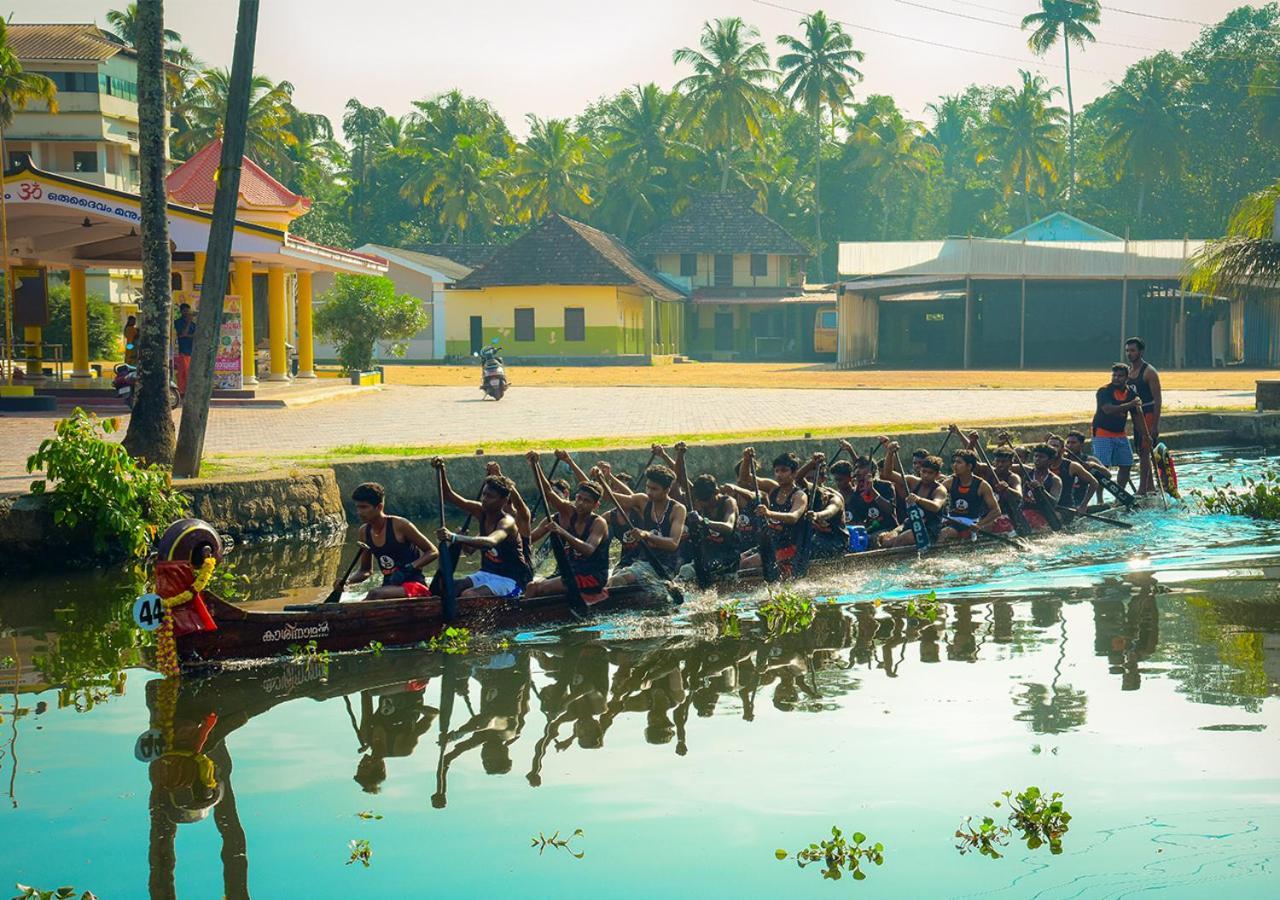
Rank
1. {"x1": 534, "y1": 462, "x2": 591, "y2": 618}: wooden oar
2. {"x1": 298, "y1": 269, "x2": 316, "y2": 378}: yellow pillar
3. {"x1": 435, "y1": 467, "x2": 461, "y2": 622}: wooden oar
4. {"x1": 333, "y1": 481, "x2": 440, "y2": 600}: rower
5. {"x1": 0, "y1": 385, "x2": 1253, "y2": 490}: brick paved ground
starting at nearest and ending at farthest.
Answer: {"x1": 435, "y1": 467, "x2": 461, "y2": 622}: wooden oar → {"x1": 333, "y1": 481, "x2": 440, "y2": 600}: rower → {"x1": 534, "y1": 462, "x2": 591, "y2": 618}: wooden oar → {"x1": 0, "y1": 385, "x2": 1253, "y2": 490}: brick paved ground → {"x1": 298, "y1": 269, "x2": 316, "y2": 378}: yellow pillar

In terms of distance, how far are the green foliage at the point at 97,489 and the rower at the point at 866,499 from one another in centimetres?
648

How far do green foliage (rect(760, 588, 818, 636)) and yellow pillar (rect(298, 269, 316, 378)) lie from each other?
21.9 metres

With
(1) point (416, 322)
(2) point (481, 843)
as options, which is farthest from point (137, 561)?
(1) point (416, 322)

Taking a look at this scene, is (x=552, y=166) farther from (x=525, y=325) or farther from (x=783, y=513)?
(x=783, y=513)

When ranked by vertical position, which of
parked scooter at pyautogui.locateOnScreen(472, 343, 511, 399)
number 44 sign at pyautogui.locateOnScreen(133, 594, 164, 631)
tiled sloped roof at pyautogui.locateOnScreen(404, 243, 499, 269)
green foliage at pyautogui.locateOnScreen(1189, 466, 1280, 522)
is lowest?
green foliage at pyautogui.locateOnScreen(1189, 466, 1280, 522)

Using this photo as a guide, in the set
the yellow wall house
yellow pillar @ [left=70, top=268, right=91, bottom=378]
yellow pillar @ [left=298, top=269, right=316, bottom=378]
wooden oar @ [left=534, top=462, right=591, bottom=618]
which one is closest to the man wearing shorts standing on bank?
wooden oar @ [left=534, top=462, right=591, bottom=618]

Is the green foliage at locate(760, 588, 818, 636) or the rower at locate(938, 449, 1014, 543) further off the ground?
the rower at locate(938, 449, 1014, 543)

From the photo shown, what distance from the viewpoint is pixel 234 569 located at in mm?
13281

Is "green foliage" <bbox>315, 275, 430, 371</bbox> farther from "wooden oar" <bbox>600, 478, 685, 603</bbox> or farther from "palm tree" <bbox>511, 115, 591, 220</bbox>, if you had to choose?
"palm tree" <bbox>511, 115, 591, 220</bbox>

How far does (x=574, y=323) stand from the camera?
Result: 167ft

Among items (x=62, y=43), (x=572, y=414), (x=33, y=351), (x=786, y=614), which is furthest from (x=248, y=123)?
(x=786, y=614)

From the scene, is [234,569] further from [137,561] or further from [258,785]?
[258,785]

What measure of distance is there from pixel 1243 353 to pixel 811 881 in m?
42.2

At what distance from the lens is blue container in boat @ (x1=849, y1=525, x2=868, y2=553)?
12.6 m
